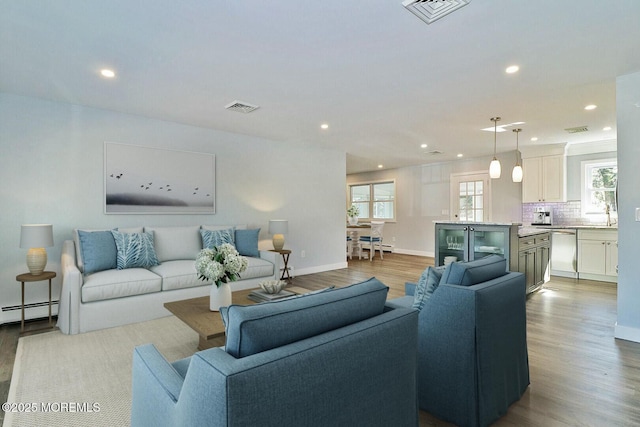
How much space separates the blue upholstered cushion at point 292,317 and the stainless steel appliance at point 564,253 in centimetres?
613

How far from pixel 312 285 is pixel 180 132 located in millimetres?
3029

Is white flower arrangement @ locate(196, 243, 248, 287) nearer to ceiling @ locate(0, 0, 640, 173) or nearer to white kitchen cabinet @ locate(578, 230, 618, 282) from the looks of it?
ceiling @ locate(0, 0, 640, 173)

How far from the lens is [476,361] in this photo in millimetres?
1799

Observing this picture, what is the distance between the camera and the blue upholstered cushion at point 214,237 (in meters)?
4.54

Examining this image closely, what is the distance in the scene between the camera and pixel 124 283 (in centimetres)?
344

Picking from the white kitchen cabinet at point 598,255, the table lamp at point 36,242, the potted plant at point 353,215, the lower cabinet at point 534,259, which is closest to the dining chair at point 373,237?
the potted plant at point 353,215

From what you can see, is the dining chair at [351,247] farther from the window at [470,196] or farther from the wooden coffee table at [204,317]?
the wooden coffee table at [204,317]

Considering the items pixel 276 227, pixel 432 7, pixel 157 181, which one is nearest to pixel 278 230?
pixel 276 227

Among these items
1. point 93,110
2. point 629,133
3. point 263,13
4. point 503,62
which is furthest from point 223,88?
point 629,133

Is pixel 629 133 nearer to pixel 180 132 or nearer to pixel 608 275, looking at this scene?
pixel 608 275

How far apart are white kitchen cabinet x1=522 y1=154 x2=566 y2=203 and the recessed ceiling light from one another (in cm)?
704

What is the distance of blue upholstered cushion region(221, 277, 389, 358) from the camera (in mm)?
1043

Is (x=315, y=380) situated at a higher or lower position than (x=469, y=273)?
lower

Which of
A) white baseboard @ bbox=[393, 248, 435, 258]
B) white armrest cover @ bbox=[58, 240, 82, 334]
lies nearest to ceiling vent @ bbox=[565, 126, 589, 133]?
white baseboard @ bbox=[393, 248, 435, 258]
